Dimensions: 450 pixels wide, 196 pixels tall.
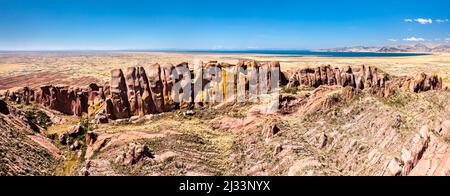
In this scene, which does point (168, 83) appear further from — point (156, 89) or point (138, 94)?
point (138, 94)

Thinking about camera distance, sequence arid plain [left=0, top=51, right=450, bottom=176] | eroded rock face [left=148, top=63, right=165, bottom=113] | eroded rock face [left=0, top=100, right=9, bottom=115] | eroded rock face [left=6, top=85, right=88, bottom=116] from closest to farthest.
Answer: arid plain [left=0, top=51, right=450, bottom=176] < eroded rock face [left=0, top=100, right=9, bottom=115] < eroded rock face [left=148, top=63, right=165, bottom=113] < eroded rock face [left=6, top=85, right=88, bottom=116]

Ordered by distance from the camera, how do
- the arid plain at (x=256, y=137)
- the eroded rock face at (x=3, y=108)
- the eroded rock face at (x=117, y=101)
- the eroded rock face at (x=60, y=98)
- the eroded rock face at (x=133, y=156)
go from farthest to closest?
the eroded rock face at (x=60, y=98), the eroded rock face at (x=117, y=101), the eroded rock face at (x=3, y=108), the eroded rock face at (x=133, y=156), the arid plain at (x=256, y=137)

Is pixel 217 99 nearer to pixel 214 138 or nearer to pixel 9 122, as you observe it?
pixel 214 138

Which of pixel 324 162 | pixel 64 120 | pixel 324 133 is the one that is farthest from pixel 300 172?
pixel 64 120

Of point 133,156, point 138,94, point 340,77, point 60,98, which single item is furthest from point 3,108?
point 340,77

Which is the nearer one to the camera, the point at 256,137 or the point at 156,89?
the point at 256,137

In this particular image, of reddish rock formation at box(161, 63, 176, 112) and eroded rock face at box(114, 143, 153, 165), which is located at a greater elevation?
reddish rock formation at box(161, 63, 176, 112)

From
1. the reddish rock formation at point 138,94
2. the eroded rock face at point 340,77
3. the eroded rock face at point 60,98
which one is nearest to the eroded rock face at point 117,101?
the reddish rock formation at point 138,94

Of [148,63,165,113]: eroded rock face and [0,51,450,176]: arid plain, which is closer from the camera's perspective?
[0,51,450,176]: arid plain

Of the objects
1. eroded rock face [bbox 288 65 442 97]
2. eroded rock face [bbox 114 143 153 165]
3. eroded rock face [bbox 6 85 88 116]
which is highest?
eroded rock face [bbox 288 65 442 97]

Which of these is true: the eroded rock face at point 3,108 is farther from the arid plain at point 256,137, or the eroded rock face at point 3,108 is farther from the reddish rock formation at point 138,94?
the reddish rock formation at point 138,94

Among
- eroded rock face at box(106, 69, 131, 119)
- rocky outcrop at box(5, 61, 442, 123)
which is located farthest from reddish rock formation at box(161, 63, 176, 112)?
eroded rock face at box(106, 69, 131, 119)

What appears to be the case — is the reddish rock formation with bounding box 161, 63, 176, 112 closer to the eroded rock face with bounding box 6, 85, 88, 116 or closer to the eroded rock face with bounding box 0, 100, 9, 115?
the eroded rock face with bounding box 6, 85, 88, 116

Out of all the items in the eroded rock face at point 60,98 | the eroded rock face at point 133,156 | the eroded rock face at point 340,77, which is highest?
the eroded rock face at point 340,77
